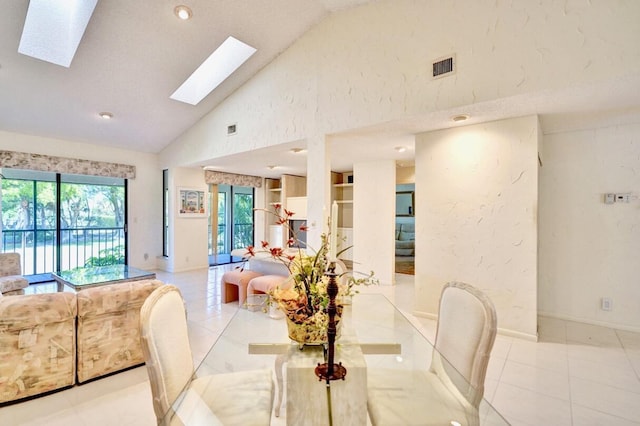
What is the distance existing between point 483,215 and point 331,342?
8.74 feet

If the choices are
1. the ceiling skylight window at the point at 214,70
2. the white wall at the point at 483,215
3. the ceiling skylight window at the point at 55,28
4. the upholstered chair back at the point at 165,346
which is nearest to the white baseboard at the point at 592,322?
the white wall at the point at 483,215

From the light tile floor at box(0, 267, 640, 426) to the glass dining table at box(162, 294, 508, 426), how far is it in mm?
697

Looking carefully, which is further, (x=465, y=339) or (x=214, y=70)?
(x=214, y=70)

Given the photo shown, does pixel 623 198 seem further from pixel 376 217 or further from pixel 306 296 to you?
pixel 306 296

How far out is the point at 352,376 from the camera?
134 centimetres

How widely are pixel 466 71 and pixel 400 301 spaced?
3.10 meters

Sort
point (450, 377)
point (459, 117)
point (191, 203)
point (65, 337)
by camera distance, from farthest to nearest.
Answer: point (191, 203)
point (459, 117)
point (65, 337)
point (450, 377)

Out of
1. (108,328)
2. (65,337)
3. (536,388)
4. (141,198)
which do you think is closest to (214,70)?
(141,198)

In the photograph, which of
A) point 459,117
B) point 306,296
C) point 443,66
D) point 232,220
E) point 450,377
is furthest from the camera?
point 232,220

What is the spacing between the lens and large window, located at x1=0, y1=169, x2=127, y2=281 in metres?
5.10

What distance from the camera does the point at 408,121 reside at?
126 inches

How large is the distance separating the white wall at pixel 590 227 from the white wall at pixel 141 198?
7.03 m

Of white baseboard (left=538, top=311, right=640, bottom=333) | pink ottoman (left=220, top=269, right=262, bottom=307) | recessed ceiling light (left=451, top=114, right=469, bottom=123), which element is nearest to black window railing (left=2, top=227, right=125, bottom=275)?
pink ottoman (left=220, top=269, right=262, bottom=307)

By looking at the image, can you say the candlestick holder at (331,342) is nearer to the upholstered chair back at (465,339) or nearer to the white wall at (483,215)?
the upholstered chair back at (465,339)
